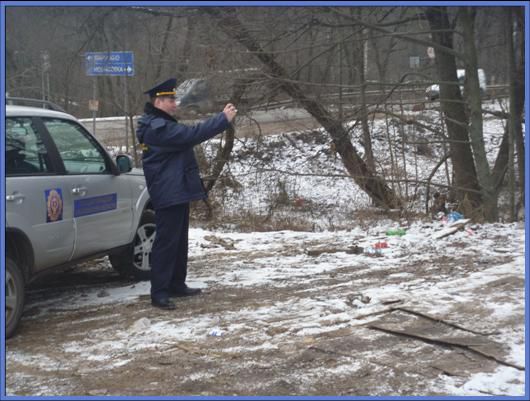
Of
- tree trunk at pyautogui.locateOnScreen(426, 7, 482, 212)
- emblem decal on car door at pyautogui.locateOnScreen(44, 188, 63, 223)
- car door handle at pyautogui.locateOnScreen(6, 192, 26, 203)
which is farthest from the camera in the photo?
tree trunk at pyautogui.locateOnScreen(426, 7, 482, 212)

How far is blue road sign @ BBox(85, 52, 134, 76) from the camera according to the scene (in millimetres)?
15961

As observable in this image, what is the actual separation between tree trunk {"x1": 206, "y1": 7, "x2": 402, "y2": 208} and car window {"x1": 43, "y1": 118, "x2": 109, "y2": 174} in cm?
767

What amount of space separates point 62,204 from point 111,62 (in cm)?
1105

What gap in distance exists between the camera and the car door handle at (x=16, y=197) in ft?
16.6

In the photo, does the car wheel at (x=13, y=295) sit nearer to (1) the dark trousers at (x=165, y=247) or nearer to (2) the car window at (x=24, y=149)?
(2) the car window at (x=24, y=149)

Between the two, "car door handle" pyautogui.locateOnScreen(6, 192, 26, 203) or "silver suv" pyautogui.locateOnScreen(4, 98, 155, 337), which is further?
"silver suv" pyautogui.locateOnScreen(4, 98, 155, 337)

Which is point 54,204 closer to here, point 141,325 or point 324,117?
point 141,325

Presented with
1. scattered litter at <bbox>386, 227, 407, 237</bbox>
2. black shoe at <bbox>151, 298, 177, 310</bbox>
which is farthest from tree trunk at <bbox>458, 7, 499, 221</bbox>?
black shoe at <bbox>151, 298, 177, 310</bbox>

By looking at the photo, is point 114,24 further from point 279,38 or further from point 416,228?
point 416,228

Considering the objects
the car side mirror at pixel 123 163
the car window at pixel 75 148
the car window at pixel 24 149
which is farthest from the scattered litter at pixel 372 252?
the car window at pixel 24 149

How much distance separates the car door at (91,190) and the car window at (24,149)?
0.70ft

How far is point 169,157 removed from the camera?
19.6ft

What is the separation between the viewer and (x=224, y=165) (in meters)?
16.8

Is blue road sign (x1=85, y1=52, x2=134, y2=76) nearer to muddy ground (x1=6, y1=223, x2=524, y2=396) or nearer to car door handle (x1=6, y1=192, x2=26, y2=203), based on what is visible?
muddy ground (x1=6, y1=223, x2=524, y2=396)
